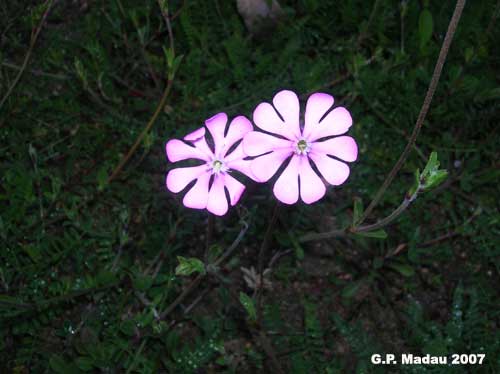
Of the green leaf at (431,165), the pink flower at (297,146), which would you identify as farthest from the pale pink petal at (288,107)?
the green leaf at (431,165)

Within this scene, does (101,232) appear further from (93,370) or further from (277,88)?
(277,88)

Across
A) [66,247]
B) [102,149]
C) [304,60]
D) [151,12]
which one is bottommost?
[66,247]

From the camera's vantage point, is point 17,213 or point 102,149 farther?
point 102,149

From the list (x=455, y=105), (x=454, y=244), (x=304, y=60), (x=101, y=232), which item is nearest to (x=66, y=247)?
(x=101, y=232)

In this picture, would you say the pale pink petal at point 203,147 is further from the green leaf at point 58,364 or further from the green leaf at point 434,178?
the green leaf at point 58,364

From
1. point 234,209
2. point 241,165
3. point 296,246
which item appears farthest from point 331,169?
point 234,209

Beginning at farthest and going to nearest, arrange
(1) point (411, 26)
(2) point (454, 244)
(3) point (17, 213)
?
(1) point (411, 26), (2) point (454, 244), (3) point (17, 213)

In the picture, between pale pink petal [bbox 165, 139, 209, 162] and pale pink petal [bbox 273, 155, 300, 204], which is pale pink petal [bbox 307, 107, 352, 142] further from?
pale pink petal [bbox 165, 139, 209, 162]
